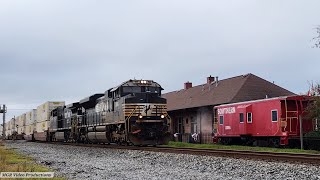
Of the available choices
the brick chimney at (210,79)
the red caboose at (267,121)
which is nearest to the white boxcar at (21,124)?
the brick chimney at (210,79)

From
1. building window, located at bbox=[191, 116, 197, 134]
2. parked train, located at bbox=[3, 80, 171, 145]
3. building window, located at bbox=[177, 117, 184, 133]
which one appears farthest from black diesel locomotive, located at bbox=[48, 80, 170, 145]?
building window, located at bbox=[177, 117, 184, 133]

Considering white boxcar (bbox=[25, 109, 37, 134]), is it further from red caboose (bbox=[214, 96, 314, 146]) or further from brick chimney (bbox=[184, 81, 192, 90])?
red caboose (bbox=[214, 96, 314, 146])

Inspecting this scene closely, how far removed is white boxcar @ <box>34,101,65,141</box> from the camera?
1875 inches

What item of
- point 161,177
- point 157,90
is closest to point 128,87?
point 157,90

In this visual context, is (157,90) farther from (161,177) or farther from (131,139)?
(161,177)

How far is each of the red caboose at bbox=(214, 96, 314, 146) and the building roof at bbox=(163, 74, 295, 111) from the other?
269 inches

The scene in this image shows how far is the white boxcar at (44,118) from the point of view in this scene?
156 ft

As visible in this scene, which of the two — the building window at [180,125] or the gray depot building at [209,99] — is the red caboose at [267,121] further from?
the building window at [180,125]

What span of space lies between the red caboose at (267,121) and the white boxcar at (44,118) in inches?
964

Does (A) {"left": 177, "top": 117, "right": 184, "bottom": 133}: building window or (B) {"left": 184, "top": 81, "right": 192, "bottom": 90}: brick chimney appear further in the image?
(B) {"left": 184, "top": 81, "right": 192, "bottom": 90}: brick chimney

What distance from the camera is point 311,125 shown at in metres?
24.8

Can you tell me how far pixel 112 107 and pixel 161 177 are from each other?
15627mm

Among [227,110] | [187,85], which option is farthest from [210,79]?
[227,110]

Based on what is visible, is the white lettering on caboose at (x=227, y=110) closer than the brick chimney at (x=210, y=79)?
Yes
